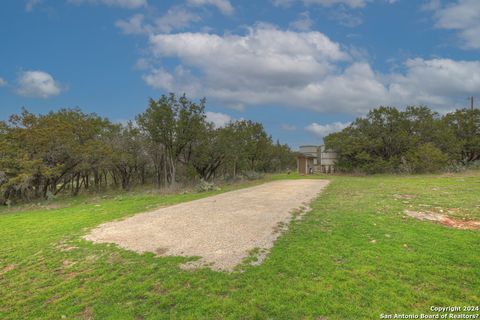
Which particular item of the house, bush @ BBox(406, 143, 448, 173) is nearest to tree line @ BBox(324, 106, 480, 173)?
bush @ BBox(406, 143, 448, 173)

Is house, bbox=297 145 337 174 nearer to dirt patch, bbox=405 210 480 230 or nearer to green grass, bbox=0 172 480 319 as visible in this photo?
dirt patch, bbox=405 210 480 230

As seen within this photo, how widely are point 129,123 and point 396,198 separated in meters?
20.6

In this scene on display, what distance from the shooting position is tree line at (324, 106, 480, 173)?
24855mm

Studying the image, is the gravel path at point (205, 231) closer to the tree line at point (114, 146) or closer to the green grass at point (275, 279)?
the green grass at point (275, 279)

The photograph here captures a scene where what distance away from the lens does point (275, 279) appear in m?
3.79

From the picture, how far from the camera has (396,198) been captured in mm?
10000

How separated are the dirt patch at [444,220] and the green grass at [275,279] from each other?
1.52 feet

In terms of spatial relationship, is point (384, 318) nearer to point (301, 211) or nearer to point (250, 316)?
point (250, 316)

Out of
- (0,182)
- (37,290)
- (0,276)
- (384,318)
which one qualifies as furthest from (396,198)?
(0,182)

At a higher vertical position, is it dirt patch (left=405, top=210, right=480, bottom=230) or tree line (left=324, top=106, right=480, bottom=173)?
Result: tree line (left=324, top=106, right=480, bottom=173)

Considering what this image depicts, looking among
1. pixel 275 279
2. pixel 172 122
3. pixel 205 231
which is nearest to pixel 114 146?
pixel 172 122

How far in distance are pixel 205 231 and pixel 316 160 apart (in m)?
31.6

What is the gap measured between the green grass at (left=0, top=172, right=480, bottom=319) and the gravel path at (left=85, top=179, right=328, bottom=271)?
0.38 m

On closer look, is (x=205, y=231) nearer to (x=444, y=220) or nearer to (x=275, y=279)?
(x=275, y=279)
